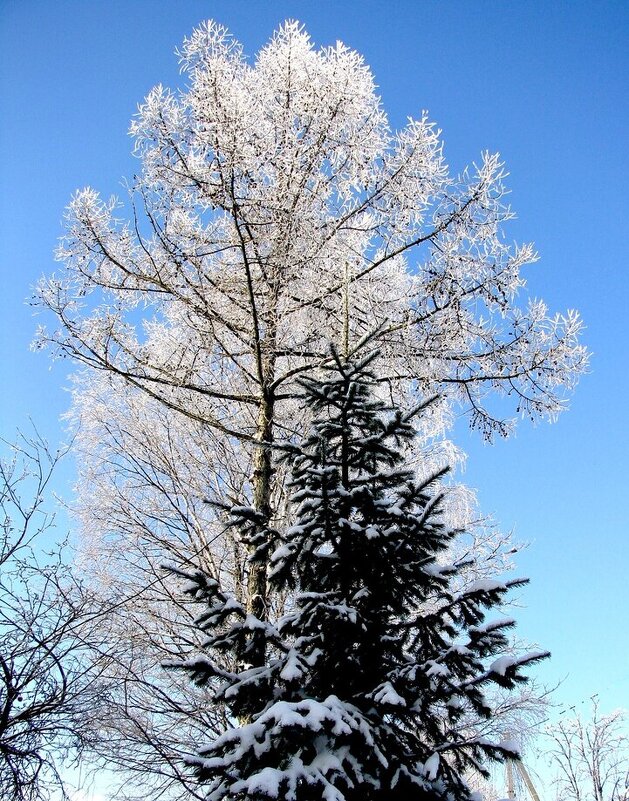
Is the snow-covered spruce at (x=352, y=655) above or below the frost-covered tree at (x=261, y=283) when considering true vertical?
below

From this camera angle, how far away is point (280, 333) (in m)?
6.91

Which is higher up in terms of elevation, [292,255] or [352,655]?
[292,255]

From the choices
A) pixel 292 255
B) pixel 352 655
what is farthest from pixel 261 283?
pixel 352 655

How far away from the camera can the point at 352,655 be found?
354 centimetres

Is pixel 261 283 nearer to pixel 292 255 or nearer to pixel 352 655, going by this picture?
pixel 292 255

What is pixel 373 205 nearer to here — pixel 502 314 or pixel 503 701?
pixel 502 314

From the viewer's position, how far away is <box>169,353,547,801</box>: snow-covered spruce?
2.97 metres

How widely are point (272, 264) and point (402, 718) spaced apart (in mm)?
4136

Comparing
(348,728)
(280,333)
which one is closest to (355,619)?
(348,728)

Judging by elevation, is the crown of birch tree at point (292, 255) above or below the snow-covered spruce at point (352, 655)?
above

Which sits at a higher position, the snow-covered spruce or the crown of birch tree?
the crown of birch tree

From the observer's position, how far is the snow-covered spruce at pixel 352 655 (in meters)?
2.97

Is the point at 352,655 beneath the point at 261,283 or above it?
beneath

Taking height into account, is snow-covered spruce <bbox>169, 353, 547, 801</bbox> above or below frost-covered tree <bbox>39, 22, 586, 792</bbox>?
below
